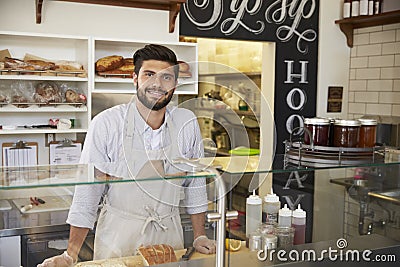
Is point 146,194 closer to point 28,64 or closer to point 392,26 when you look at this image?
point 28,64

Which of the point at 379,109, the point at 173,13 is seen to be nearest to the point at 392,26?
the point at 379,109

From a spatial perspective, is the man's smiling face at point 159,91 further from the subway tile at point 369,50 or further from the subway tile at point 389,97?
the subway tile at point 369,50

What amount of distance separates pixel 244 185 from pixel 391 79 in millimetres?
3156

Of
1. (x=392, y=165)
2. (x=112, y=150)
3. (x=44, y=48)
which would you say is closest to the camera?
(x=392, y=165)

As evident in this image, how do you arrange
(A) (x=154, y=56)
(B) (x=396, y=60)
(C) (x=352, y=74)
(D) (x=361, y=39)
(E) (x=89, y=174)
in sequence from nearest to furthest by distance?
(E) (x=89, y=174) < (A) (x=154, y=56) < (B) (x=396, y=60) < (D) (x=361, y=39) < (C) (x=352, y=74)

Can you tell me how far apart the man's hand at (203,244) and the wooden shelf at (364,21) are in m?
3.06

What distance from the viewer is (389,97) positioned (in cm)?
417

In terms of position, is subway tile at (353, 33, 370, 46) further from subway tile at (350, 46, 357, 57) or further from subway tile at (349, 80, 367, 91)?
subway tile at (349, 80, 367, 91)

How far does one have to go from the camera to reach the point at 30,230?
4.47 ft

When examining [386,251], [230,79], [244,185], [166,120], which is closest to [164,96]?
[166,120]

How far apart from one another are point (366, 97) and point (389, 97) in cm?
26

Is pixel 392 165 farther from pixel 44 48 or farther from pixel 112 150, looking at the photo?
pixel 44 48

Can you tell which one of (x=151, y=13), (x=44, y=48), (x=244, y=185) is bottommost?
(x=244, y=185)

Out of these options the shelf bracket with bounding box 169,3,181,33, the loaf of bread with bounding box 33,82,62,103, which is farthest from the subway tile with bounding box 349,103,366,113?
the loaf of bread with bounding box 33,82,62,103
